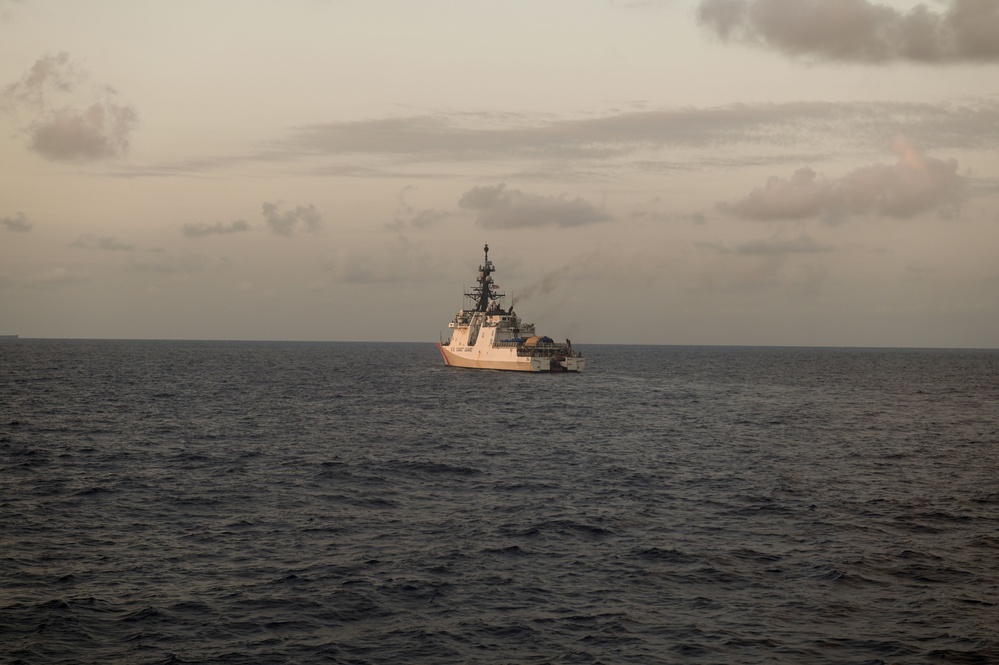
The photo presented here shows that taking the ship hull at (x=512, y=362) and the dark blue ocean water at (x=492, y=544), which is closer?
the dark blue ocean water at (x=492, y=544)

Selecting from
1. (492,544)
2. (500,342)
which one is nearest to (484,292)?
(500,342)

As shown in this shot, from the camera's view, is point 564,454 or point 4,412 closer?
point 564,454

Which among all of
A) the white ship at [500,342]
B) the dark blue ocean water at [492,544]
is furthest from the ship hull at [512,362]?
the dark blue ocean water at [492,544]

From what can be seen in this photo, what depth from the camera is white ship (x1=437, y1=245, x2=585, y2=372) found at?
111500mm

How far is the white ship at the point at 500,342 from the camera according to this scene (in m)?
112

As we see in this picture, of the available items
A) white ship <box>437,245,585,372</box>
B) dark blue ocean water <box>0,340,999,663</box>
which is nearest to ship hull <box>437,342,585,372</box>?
white ship <box>437,245,585,372</box>

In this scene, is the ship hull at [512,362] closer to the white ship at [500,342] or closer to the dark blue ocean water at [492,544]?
the white ship at [500,342]

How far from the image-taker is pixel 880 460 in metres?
45.6

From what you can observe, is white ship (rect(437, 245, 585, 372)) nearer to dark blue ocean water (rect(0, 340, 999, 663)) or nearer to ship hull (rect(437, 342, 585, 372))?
ship hull (rect(437, 342, 585, 372))

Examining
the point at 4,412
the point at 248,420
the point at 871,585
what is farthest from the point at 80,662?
the point at 4,412

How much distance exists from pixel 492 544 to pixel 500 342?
87.7 meters

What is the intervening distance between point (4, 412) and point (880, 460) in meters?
59.8

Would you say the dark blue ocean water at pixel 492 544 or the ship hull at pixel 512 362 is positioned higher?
the ship hull at pixel 512 362

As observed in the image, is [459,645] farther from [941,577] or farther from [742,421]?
[742,421]
